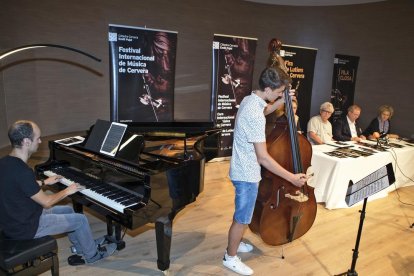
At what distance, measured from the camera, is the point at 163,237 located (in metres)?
2.40

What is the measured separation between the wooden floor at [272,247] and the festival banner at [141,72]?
1.38 metres

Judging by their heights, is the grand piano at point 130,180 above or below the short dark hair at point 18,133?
below

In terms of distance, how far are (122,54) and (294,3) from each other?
407cm

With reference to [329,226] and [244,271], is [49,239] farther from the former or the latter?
[329,226]

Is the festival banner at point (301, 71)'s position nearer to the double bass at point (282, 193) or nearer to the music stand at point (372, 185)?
the double bass at point (282, 193)

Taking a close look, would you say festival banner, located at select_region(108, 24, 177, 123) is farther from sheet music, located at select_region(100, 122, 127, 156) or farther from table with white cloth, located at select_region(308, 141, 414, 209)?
table with white cloth, located at select_region(308, 141, 414, 209)

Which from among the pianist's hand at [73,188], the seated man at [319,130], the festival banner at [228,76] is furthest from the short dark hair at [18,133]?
the seated man at [319,130]

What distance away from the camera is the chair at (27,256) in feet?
6.43

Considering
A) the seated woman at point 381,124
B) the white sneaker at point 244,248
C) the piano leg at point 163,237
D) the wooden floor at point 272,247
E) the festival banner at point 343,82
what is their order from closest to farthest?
the piano leg at point 163,237 < the wooden floor at point 272,247 < the white sneaker at point 244,248 < the seated woman at point 381,124 < the festival banner at point 343,82

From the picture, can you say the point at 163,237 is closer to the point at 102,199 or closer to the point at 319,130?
the point at 102,199

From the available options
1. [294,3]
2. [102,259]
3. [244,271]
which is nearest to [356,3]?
[294,3]

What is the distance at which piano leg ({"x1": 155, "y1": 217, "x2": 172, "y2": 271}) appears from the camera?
2.39 meters

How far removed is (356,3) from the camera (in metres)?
6.62

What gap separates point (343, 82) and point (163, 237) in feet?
18.5
